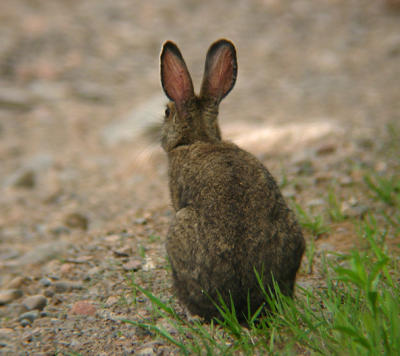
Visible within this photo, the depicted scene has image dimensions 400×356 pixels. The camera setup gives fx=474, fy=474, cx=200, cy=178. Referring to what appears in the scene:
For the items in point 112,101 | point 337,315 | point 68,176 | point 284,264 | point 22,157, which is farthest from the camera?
point 112,101

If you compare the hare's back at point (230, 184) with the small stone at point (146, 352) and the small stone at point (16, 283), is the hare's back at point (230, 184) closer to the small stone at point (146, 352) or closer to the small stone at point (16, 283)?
the small stone at point (146, 352)

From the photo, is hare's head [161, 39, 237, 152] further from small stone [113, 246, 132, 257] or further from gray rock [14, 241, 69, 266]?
gray rock [14, 241, 69, 266]

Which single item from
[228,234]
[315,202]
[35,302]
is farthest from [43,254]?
[315,202]

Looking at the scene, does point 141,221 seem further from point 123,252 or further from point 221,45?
point 221,45

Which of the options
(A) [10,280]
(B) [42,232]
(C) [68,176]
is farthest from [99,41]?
(A) [10,280]

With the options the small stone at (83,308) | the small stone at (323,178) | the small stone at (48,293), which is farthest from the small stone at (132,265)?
the small stone at (323,178)

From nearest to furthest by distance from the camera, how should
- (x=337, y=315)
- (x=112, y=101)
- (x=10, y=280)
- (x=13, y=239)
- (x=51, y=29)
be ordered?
(x=337, y=315) → (x=10, y=280) → (x=13, y=239) → (x=112, y=101) → (x=51, y=29)

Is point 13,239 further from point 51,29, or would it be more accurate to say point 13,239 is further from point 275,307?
point 51,29
